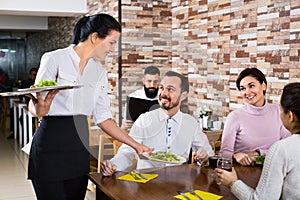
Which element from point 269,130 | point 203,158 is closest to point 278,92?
point 269,130

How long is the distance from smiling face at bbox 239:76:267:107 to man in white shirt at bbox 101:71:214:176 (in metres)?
A: 0.70

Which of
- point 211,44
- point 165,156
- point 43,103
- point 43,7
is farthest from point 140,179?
point 43,7

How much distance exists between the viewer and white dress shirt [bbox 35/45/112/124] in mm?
1975

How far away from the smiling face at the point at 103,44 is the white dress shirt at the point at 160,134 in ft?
1.26

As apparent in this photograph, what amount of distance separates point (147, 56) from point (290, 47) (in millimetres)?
2044

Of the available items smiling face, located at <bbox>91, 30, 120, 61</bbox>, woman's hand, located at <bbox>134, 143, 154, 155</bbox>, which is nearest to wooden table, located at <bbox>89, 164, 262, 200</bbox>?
woman's hand, located at <bbox>134, 143, 154, 155</bbox>

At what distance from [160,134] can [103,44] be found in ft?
1.92

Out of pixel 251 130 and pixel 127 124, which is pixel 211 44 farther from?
pixel 127 124

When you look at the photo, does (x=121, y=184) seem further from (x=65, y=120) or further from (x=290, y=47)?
(x=290, y=47)

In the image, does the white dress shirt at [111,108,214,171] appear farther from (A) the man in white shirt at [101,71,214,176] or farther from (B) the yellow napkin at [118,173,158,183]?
(B) the yellow napkin at [118,173,158,183]

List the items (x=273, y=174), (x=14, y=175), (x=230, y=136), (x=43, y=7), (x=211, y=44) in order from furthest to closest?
1. (x=43, y=7)
2. (x=14, y=175)
3. (x=211, y=44)
4. (x=230, y=136)
5. (x=273, y=174)

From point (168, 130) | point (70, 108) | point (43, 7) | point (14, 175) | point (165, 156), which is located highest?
point (43, 7)

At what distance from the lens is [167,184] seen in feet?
6.40

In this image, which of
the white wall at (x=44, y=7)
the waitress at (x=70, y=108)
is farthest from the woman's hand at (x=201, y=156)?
the white wall at (x=44, y=7)
